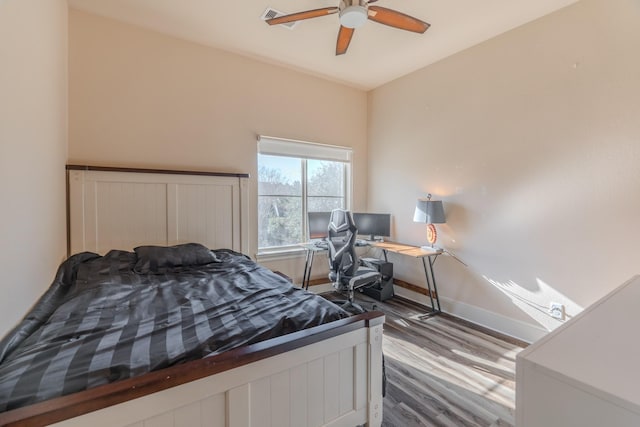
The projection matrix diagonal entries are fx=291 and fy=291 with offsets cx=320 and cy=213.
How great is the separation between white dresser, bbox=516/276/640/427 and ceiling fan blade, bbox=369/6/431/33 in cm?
211

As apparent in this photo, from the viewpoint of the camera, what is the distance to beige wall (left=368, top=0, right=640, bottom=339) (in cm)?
220

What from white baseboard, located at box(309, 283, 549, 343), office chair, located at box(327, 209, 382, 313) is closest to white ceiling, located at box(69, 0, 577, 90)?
office chair, located at box(327, 209, 382, 313)

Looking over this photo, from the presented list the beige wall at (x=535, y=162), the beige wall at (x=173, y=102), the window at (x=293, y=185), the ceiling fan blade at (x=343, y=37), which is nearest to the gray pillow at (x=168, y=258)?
the beige wall at (x=173, y=102)

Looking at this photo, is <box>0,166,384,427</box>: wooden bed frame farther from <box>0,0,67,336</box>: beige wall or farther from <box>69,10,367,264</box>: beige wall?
<box>69,10,367,264</box>: beige wall

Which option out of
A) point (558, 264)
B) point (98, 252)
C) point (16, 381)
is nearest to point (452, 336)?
point (558, 264)

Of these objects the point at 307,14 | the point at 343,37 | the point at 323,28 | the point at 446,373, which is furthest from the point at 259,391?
the point at 323,28

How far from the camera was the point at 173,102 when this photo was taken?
2975 millimetres

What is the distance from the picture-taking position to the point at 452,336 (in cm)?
278

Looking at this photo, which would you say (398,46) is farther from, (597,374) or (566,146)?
(597,374)

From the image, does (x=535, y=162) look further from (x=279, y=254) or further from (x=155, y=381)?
(x=155, y=381)

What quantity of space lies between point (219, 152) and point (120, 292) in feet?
5.99

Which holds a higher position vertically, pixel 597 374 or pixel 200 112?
pixel 200 112

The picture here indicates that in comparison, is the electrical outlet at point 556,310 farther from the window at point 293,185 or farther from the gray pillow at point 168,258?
the gray pillow at point 168,258

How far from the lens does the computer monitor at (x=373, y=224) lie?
3.86 m
